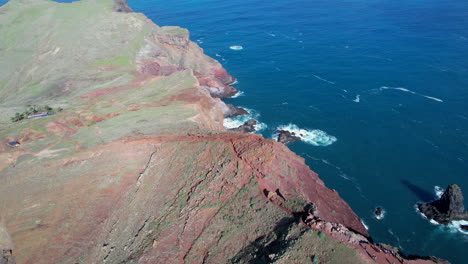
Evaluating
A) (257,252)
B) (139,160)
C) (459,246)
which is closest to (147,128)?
(139,160)

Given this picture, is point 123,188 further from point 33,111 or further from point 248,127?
point 248,127

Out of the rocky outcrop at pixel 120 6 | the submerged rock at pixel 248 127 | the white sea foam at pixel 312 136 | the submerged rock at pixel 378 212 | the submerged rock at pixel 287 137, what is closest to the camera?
the submerged rock at pixel 378 212

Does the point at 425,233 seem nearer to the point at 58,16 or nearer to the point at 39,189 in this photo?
the point at 39,189

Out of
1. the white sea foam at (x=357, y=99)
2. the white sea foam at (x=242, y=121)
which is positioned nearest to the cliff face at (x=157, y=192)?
the white sea foam at (x=242, y=121)

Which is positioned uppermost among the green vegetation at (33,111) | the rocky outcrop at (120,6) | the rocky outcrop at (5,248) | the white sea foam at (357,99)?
the rocky outcrop at (120,6)

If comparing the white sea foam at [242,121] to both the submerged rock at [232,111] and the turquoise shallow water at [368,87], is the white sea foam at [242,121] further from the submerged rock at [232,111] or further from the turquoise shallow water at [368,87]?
the turquoise shallow water at [368,87]

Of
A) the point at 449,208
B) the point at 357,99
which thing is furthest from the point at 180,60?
the point at 449,208

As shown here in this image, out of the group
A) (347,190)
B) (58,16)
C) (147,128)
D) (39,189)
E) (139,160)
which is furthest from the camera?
(58,16)
